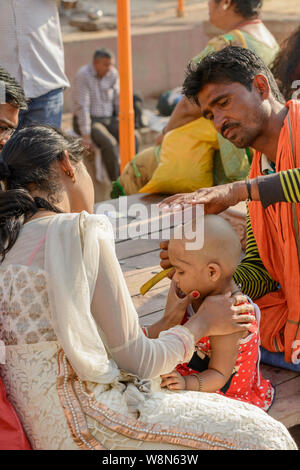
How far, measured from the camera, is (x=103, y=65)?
8438mm

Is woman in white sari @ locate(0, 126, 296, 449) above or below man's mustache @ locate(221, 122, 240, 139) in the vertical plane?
below

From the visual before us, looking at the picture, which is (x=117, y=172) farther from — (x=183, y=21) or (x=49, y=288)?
(x=49, y=288)

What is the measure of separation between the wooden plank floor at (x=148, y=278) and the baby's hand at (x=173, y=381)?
19.4 inches

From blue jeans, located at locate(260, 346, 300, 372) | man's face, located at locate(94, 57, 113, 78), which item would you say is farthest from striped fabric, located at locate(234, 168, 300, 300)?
man's face, located at locate(94, 57, 113, 78)

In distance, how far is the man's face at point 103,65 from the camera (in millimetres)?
8414

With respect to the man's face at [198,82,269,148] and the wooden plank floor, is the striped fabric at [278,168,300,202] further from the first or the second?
the wooden plank floor

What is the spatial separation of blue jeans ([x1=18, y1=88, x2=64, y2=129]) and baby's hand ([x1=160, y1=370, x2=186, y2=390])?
2263mm

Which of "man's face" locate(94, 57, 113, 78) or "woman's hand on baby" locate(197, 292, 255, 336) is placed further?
"man's face" locate(94, 57, 113, 78)

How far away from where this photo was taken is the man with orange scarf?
2543 millimetres

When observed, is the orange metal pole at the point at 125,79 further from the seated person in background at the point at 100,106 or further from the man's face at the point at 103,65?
the man's face at the point at 103,65

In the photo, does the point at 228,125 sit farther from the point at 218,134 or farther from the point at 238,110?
the point at 218,134

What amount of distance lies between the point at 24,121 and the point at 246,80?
1741mm

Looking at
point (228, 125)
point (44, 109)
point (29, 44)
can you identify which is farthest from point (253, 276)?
point (29, 44)

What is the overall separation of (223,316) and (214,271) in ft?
0.48
